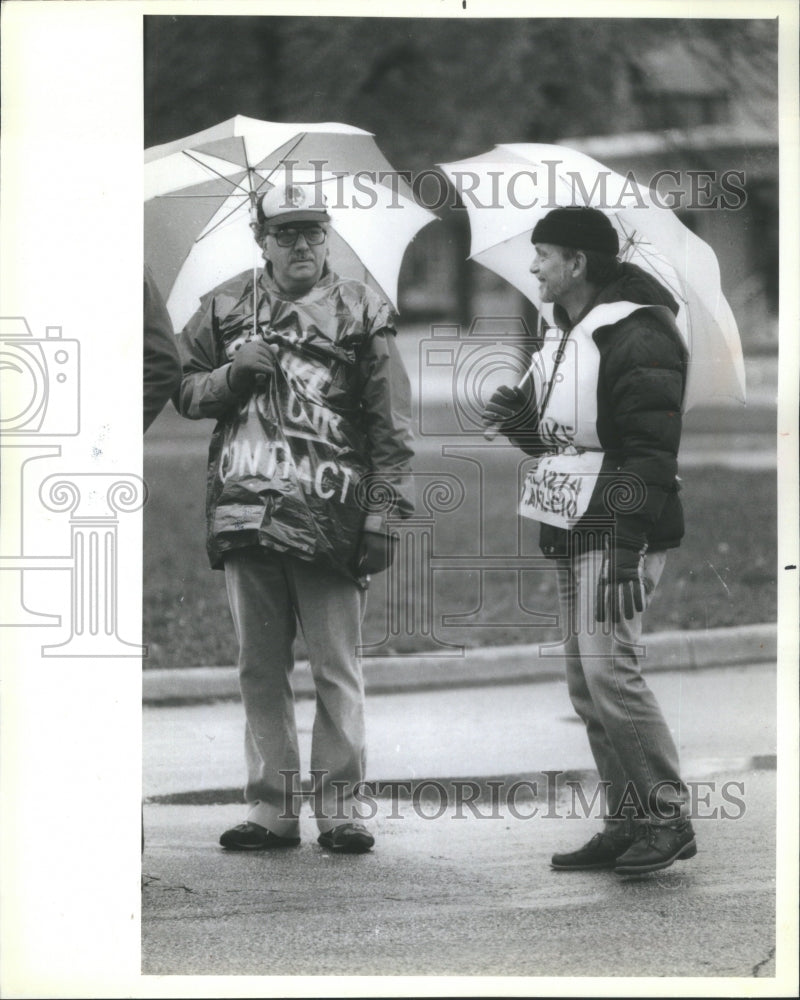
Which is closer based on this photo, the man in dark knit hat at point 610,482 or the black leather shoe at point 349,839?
the man in dark knit hat at point 610,482

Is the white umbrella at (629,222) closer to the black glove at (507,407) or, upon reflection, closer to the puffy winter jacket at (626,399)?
the puffy winter jacket at (626,399)

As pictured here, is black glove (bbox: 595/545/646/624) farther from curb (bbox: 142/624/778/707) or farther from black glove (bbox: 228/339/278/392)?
black glove (bbox: 228/339/278/392)

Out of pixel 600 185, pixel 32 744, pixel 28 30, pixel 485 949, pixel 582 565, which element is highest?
pixel 28 30

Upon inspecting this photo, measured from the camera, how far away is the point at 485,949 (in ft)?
24.8

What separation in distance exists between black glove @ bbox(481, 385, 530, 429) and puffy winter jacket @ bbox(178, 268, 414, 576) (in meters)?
0.25

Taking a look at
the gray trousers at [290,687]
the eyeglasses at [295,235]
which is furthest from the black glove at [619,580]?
the eyeglasses at [295,235]

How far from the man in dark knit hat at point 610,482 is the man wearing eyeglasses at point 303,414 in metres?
0.40

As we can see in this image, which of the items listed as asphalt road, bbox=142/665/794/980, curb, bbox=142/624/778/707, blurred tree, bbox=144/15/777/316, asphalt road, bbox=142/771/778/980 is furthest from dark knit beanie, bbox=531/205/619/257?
asphalt road, bbox=142/771/778/980

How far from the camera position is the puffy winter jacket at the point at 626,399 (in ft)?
24.8

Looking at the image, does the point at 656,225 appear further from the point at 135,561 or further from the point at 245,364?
the point at 135,561

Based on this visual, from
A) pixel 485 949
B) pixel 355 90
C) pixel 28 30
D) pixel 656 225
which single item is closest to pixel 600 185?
pixel 656 225

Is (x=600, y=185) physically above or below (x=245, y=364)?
above

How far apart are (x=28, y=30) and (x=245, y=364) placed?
1.19 metres

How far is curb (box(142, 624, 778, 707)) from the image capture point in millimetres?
7668
